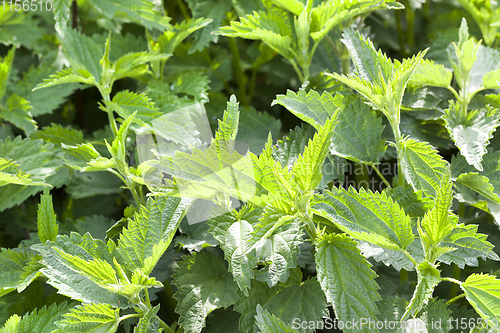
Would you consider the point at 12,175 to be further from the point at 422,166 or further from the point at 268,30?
the point at 422,166

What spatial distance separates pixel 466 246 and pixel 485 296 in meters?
0.09

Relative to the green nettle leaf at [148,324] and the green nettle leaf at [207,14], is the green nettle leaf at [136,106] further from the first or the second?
the green nettle leaf at [148,324]

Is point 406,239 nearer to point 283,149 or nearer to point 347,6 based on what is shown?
point 283,149

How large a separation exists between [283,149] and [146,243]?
36 centimetres

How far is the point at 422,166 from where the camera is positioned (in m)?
0.83

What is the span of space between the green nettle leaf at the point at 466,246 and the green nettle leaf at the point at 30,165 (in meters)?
0.90

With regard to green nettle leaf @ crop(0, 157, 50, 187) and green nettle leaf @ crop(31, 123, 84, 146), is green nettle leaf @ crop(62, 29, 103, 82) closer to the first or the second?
green nettle leaf @ crop(31, 123, 84, 146)

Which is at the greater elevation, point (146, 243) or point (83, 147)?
point (83, 147)

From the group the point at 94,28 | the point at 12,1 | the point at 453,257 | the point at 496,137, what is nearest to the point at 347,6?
the point at 496,137

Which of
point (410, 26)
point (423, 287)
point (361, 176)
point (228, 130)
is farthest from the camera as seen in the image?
point (410, 26)

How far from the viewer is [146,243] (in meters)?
0.82

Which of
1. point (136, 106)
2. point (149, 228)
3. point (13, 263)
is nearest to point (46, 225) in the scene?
point (13, 263)

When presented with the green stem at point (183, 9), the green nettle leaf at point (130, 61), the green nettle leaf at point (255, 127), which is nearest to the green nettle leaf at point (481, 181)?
the green nettle leaf at point (255, 127)

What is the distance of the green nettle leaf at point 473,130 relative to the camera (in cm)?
85
